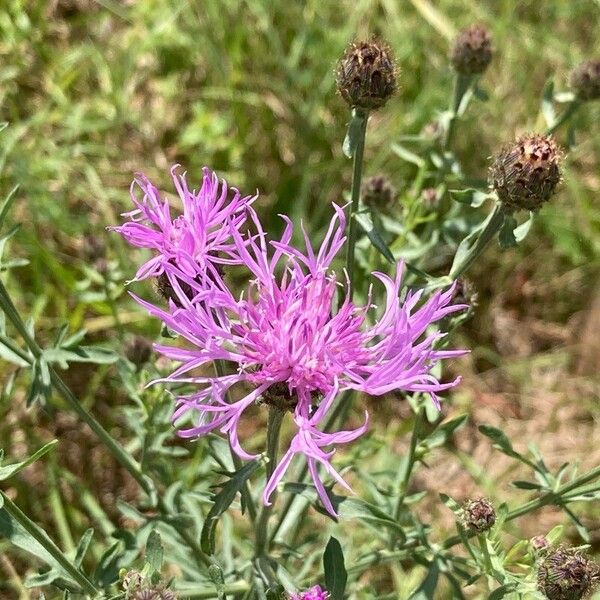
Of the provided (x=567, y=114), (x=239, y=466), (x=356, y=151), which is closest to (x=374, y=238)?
(x=356, y=151)

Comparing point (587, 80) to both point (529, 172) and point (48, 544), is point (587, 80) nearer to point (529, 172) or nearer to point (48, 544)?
point (529, 172)

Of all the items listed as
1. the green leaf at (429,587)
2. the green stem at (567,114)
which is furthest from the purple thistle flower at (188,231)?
the green stem at (567,114)

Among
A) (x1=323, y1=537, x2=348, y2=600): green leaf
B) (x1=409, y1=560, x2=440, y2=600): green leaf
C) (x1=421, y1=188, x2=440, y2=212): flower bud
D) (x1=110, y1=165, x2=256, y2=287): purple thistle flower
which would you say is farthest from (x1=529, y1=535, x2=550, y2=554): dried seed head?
(x1=421, y1=188, x2=440, y2=212): flower bud

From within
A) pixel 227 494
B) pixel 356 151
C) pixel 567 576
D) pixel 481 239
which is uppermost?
pixel 356 151

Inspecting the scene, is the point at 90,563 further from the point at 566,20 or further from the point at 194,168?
the point at 566,20

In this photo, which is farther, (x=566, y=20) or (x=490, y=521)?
(x=566, y=20)

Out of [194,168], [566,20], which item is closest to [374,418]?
[194,168]

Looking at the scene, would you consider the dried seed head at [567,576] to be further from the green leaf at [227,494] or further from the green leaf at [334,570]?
the green leaf at [227,494]
